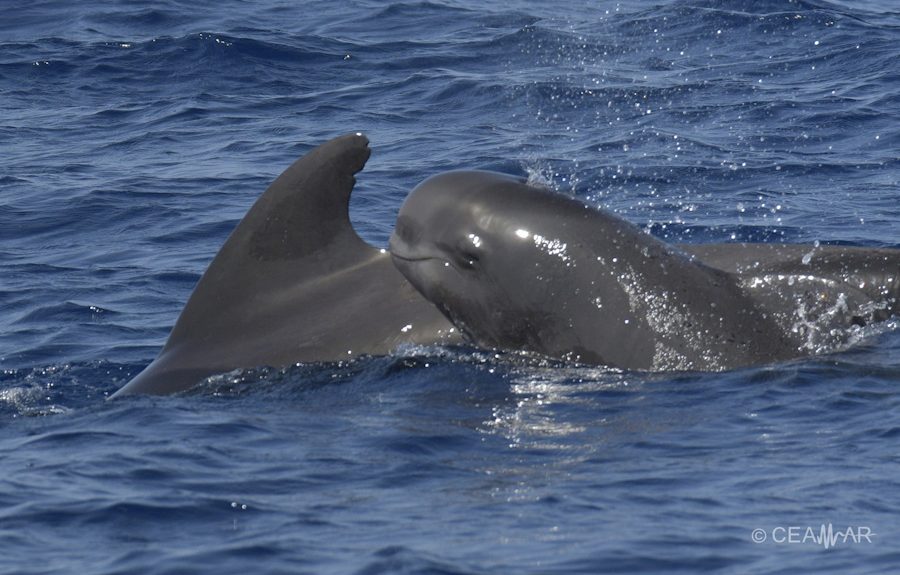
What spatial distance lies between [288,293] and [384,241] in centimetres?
558

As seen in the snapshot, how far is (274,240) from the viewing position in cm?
1169

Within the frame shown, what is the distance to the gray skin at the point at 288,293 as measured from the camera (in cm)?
1151

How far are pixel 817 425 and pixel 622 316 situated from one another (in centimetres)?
146

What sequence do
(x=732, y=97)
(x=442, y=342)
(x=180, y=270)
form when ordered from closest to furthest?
(x=442, y=342) → (x=180, y=270) → (x=732, y=97)

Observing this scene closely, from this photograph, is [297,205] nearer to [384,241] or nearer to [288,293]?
[288,293]

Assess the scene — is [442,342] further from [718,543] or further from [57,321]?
[57,321]

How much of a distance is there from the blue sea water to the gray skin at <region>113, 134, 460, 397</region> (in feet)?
1.00

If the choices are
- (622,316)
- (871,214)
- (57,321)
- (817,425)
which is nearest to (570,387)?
(622,316)

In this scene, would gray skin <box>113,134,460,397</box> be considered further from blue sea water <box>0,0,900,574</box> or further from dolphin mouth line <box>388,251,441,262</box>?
dolphin mouth line <box>388,251,441,262</box>

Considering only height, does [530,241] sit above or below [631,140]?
above

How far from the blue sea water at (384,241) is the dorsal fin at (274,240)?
644 millimetres

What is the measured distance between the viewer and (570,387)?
10.4 metres

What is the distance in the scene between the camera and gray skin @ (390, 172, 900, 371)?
10.5 metres

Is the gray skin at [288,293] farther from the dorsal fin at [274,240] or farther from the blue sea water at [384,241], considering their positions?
the blue sea water at [384,241]
